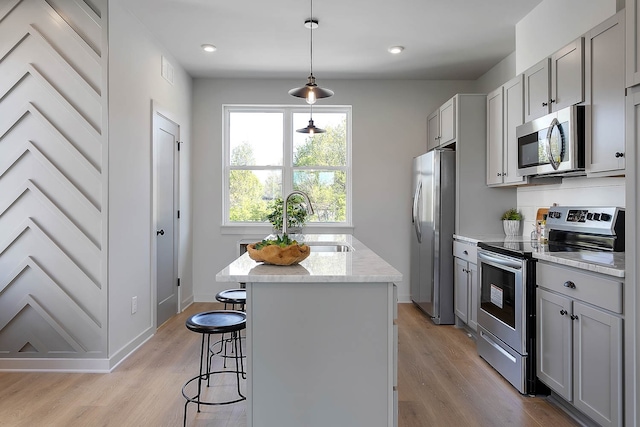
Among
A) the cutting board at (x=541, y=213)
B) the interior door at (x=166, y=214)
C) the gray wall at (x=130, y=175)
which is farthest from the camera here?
the interior door at (x=166, y=214)

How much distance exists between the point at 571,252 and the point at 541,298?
0.33 m

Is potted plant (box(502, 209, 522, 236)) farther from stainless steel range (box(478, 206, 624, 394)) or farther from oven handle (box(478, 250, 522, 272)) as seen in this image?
oven handle (box(478, 250, 522, 272))

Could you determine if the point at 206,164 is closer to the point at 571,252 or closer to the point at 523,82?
the point at 523,82

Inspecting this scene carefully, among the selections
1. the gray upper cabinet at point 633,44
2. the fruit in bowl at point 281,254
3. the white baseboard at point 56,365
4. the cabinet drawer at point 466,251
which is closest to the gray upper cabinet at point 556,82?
the gray upper cabinet at point 633,44

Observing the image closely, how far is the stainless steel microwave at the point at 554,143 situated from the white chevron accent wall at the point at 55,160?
3091mm

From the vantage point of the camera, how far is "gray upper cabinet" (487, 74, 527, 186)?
3389 millimetres

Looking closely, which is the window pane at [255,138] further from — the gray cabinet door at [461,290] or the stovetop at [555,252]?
the stovetop at [555,252]

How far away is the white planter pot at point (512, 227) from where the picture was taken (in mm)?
3922

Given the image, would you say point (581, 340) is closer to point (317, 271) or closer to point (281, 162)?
point (317, 271)

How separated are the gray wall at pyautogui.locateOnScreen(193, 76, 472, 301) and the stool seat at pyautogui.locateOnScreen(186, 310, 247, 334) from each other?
9.56 ft

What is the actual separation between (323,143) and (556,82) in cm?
297

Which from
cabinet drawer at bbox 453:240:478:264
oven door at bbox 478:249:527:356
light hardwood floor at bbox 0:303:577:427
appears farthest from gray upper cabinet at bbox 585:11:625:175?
light hardwood floor at bbox 0:303:577:427

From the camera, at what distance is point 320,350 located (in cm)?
180

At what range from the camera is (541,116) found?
9.84 feet
